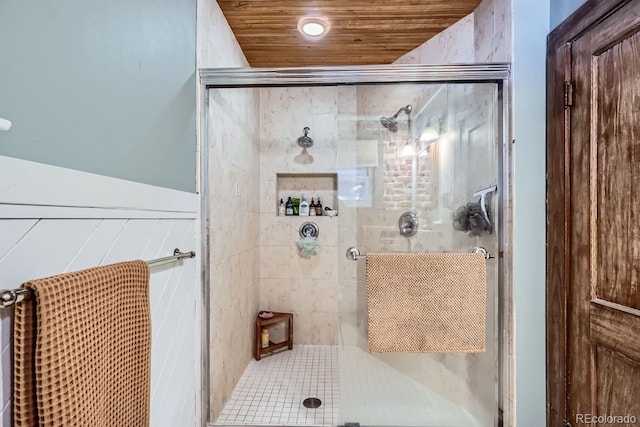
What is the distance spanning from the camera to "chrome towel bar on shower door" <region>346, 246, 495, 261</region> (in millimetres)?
1456

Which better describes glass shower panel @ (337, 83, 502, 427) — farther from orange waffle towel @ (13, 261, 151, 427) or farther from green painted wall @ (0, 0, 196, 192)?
orange waffle towel @ (13, 261, 151, 427)

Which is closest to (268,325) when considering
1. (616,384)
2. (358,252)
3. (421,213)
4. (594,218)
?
(358,252)

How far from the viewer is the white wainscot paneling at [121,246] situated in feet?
1.91

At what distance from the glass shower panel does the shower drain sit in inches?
6.4

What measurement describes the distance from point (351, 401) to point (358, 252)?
819mm

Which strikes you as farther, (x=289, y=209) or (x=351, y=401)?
(x=289, y=209)

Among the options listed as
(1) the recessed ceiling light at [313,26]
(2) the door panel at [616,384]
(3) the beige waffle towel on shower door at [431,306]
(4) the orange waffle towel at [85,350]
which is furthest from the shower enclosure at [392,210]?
(4) the orange waffle towel at [85,350]

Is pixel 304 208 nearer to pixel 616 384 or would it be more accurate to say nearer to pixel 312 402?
pixel 312 402

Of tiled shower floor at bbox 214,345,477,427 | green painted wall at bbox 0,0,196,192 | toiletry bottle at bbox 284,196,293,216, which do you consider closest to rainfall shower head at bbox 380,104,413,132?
green painted wall at bbox 0,0,196,192

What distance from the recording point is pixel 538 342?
1.35m

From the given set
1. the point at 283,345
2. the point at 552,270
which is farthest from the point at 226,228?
the point at 552,270

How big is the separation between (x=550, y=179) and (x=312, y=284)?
6.40 ft

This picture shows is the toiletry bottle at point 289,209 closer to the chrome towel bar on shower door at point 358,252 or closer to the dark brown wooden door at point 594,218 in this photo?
the chrome towel bar on shower door at point 358,252

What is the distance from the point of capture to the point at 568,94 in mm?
1222
